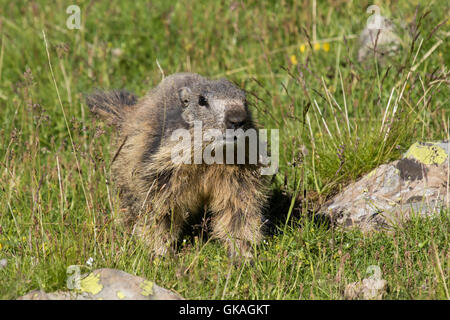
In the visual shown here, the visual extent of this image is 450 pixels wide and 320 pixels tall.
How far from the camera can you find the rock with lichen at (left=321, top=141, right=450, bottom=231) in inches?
207

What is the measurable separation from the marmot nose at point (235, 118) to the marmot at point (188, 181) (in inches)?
0.4

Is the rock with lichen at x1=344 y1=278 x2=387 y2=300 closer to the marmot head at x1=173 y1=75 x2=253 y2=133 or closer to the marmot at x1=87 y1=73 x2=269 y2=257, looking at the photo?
the marmot at x1=87 y1=73 x2=269 y2=257

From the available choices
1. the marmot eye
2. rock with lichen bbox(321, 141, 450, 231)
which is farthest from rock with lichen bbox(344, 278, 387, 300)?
the marmot eye

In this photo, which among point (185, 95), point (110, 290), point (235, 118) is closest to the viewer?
point (110, 290)

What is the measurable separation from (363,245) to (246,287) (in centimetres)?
114

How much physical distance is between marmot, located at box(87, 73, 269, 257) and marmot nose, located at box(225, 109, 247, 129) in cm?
1

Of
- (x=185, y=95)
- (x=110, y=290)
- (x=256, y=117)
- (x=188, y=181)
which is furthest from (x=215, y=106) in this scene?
(x=110, y=290)

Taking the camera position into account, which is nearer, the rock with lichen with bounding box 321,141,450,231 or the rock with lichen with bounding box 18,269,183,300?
the rock with lichen with bounding box 18,269,183,300

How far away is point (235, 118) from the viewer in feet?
15.0

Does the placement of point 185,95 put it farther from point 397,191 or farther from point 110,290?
point 397,191

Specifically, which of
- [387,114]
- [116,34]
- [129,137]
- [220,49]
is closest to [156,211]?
[129,137]

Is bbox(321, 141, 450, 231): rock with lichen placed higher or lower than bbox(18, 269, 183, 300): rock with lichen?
higher

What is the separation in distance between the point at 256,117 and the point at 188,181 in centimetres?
138

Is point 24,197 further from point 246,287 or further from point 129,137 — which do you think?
point 246,287
